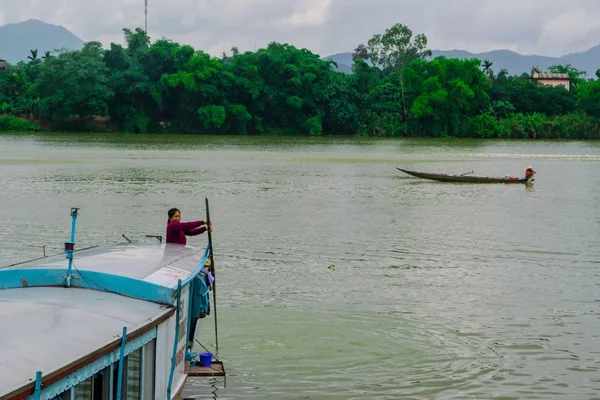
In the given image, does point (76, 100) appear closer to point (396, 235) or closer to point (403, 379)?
point (396, 235)

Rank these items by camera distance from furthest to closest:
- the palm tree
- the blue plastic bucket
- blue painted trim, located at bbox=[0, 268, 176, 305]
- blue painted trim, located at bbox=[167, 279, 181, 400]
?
the palm tree < the blue plastic bucket < blue painted trim, located at bbox=[167, 279, 181, 400] < blue painted trim, located at bbox=[0, 268, 176, 305]

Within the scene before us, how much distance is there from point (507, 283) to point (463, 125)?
66.4 metres

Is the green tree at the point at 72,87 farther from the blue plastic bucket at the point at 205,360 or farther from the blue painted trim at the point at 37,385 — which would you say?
the blue painted trim at the point at 37,385

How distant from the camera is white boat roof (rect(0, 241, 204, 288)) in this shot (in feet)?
25.0

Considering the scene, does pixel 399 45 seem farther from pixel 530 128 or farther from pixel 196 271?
pixel 196 271

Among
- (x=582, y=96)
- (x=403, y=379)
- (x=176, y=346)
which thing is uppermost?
(x=582, y=96)

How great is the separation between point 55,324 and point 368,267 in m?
11.2

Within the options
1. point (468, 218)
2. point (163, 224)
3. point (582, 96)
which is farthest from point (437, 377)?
point (582, 96)

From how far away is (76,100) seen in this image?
240ft

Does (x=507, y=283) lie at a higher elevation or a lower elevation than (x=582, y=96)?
lower

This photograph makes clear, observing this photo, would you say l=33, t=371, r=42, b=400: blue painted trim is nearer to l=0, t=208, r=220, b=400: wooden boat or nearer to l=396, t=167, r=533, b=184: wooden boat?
l=0, t=208, r=220, b=400: wooden boat

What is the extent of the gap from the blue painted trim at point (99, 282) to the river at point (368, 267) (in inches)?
113

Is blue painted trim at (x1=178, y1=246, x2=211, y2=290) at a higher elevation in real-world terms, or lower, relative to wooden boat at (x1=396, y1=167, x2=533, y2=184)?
higher

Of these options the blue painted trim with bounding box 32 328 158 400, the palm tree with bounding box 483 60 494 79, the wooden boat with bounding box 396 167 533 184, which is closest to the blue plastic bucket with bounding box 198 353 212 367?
the blue painted trim with bounding box 32 328 158 400
